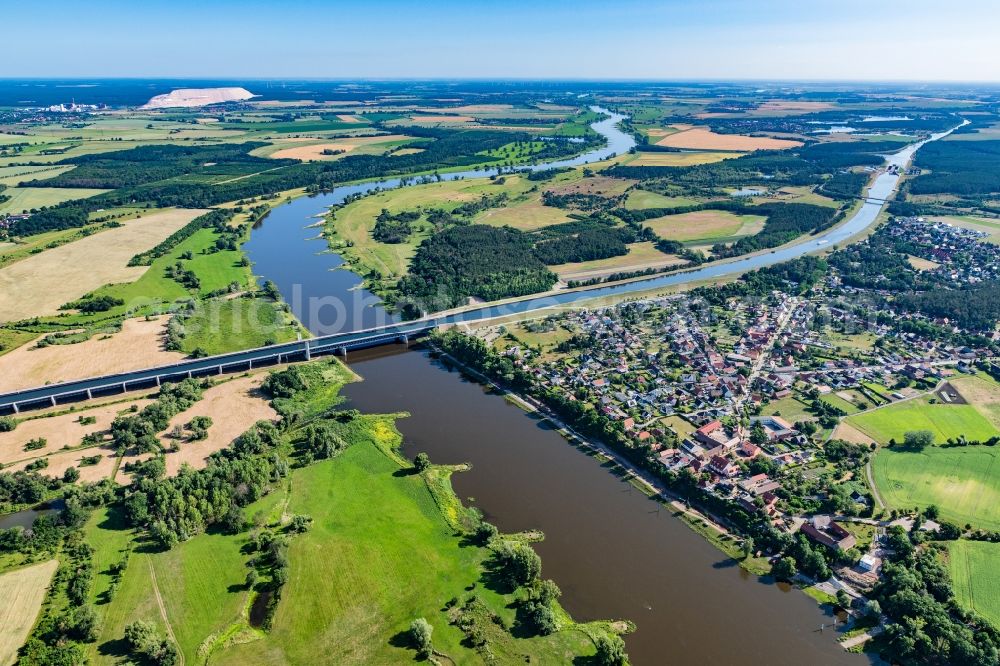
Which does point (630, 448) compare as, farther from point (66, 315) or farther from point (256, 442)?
point (66, 315)

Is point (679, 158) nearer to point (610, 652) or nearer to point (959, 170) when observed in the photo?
point (959, 170)

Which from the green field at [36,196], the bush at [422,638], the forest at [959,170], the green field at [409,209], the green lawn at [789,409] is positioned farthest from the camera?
the forest at [959,170]

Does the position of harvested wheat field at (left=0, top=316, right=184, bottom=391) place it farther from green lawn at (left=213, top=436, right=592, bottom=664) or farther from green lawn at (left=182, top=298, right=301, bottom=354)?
green lawn at (left=213, top=436, right=592, bottom=664)

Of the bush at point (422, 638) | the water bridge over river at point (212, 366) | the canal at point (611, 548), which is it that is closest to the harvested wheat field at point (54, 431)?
the water bridge over river at point (212, 366)

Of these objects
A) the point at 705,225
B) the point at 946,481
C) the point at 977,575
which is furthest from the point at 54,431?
the point at 705,225

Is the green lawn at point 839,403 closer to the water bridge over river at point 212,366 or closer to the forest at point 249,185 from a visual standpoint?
the water bridge over river at point 212,366
